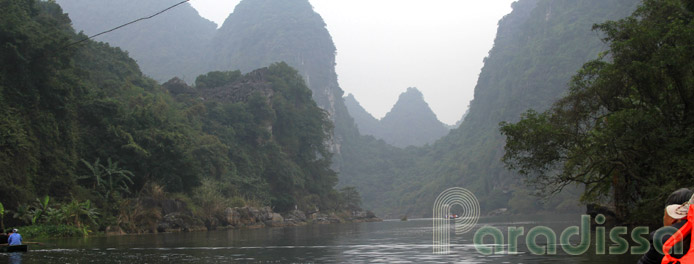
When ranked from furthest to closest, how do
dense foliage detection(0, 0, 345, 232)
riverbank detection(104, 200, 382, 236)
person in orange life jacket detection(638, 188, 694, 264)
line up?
riverbank detection(104, 200, 382, 236), dense foliage detection(0, 0, 345, 232), person in orange life jacket detection(638, 188, 694, 264)

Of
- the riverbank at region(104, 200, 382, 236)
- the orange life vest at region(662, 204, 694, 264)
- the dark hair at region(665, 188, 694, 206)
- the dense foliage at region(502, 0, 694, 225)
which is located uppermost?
the dense foliage at region(502, 0, 694, 225)

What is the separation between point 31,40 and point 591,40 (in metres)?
130

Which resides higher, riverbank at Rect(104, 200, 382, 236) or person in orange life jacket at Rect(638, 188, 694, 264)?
person in orange life jacket at Rect(638, 188, 694, 264)

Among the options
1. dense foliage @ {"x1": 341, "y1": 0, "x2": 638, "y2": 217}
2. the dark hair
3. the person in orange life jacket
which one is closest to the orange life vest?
the person in orange life jacket

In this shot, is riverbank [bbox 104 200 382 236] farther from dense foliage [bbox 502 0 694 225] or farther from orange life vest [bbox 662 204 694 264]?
orange life vest [bbox 662 204 694 264]

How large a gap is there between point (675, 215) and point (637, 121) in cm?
1907

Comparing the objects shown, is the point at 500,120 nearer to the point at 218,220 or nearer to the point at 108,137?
the point at 218,220

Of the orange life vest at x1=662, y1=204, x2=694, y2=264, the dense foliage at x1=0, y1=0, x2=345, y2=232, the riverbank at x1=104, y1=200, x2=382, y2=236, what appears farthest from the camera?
the riverbank at x1=104, y1=200, x2=382, y2=236

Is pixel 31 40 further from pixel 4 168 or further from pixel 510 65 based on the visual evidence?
pixel 510 65

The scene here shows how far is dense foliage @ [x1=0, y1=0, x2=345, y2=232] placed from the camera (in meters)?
37.1

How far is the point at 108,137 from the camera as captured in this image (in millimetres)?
47719

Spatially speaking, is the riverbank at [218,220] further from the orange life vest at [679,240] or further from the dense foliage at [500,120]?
the dense foliage at [500,120]

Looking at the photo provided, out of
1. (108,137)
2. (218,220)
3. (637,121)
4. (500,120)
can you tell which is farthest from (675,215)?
(500,120)

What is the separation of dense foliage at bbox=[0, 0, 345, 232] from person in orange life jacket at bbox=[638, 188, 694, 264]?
3642cm
